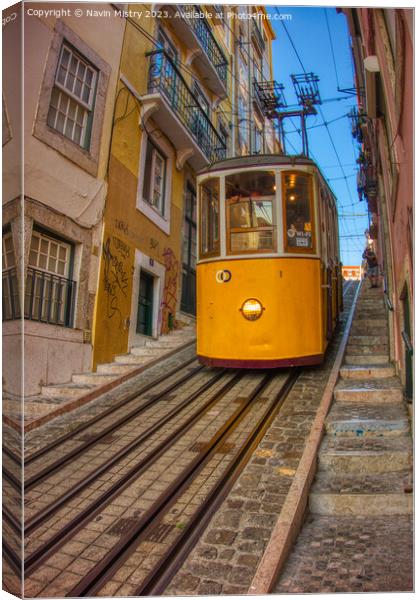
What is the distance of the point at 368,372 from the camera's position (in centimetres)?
642

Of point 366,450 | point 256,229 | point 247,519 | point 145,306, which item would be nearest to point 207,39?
point 256,229

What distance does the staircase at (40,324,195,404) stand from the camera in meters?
4.41

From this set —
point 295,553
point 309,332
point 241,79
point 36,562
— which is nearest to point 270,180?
point 241,79

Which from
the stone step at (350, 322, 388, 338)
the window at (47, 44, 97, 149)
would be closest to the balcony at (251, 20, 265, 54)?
the window at (47, 44, 97, 149)

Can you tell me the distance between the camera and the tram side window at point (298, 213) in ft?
20.8

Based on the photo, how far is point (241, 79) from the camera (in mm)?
6539

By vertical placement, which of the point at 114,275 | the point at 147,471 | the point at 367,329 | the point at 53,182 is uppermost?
the point at 53,182

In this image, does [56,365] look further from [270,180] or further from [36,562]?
[270,180]

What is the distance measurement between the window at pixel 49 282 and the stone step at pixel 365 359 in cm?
446

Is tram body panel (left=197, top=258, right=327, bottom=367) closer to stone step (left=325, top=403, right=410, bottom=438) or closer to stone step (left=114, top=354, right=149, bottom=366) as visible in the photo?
stone step (left=114, top=354, right=149, bottom=366)

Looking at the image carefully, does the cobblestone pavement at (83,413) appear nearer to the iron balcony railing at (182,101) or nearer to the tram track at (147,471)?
the tram track at (147,471)

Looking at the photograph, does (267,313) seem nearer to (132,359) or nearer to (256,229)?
(256,229)

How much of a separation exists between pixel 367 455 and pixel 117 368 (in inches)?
117

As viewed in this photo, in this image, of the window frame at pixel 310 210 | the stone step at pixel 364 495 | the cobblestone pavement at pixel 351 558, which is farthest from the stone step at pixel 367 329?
the cobblestone pavement at pixel 351 558
